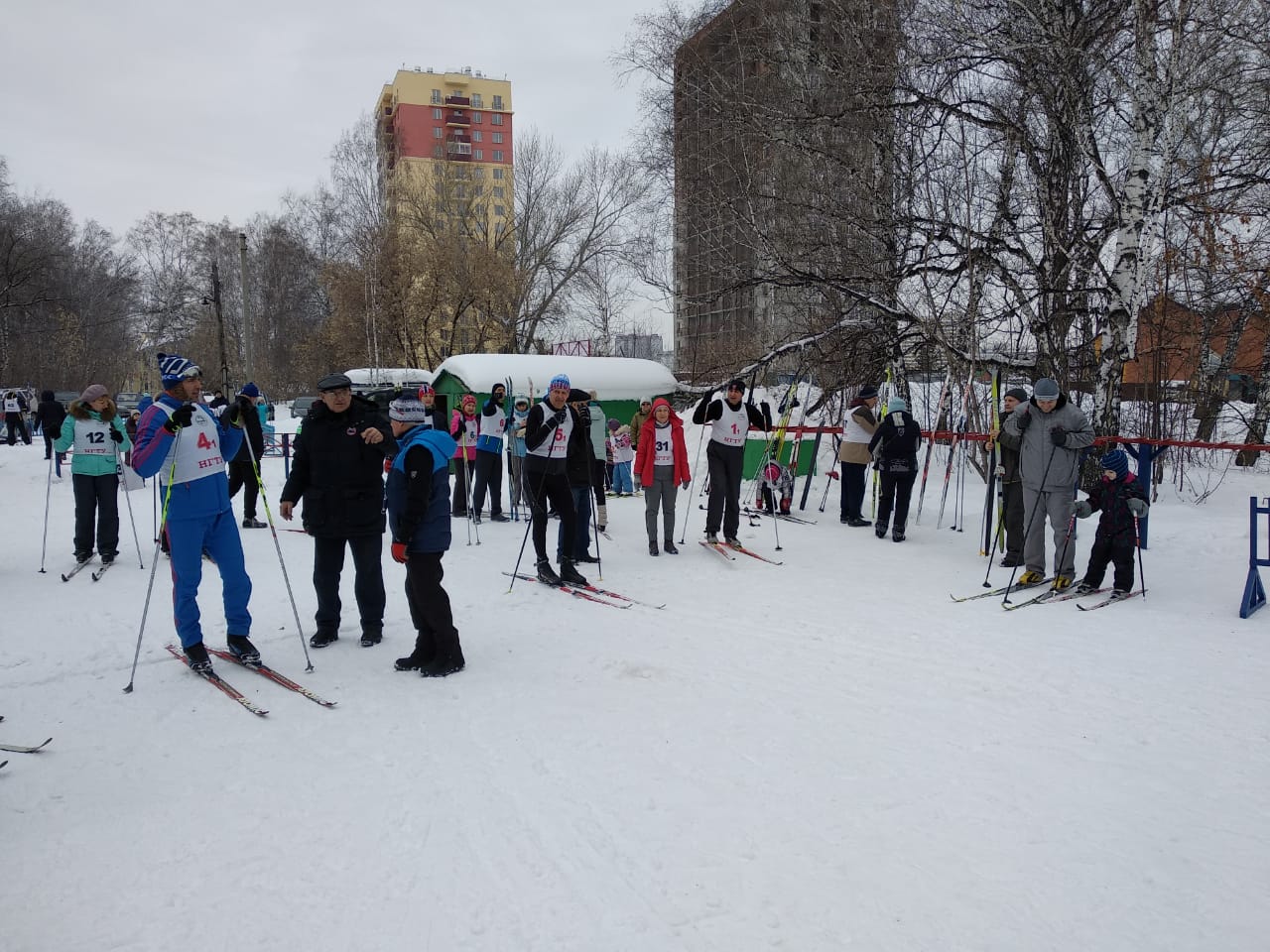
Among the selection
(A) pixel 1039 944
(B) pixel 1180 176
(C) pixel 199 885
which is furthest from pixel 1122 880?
(B) pixel 1180 176

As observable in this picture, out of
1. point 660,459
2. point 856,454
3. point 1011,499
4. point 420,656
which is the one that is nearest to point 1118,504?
point 1011,499

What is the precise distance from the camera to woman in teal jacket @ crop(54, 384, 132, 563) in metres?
7.59

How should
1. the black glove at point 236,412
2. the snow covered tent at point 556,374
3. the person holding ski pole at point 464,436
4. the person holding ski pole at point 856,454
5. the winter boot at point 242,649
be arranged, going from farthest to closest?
the snow covered tent at point 556,374 < the person holding ski pole at point 464,436 < the person holding ski pole at point 856,454 < the black glove at point 236,412 < the winter boot at point 242,649

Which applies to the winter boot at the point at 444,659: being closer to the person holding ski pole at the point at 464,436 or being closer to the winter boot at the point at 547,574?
the winter boot at the point at 547,574

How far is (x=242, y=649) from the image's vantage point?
487 centimetres

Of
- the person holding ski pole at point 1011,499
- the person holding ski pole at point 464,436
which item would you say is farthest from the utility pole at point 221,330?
the person holding ski pole at point 1011,499

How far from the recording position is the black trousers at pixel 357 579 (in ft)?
17.3

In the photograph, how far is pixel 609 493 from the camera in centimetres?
1303

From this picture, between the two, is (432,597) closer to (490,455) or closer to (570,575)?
(570,575)

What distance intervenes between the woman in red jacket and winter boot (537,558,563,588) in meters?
1.61

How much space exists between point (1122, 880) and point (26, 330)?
175 ft

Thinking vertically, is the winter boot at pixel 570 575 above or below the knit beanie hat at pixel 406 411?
below

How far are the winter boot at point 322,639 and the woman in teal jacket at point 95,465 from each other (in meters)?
3.86

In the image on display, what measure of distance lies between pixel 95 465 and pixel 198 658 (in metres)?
4.21
